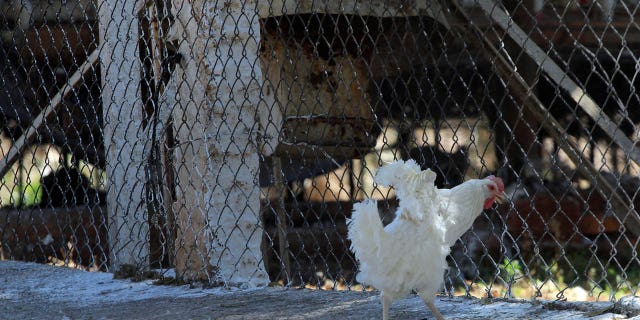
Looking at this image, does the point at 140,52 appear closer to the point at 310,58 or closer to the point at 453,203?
the point at 310,58

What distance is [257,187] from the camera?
172 inches

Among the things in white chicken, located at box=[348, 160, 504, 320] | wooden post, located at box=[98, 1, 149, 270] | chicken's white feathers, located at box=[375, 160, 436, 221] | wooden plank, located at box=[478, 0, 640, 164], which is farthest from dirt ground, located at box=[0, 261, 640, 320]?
wooden plank, located at box=[478, 0, 640, 164]

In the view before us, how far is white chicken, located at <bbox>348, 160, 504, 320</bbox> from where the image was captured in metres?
2.98

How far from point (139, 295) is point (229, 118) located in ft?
3.04

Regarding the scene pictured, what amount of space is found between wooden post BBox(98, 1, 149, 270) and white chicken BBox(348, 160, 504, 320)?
213 cm

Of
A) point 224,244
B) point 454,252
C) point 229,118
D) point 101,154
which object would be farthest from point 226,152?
point 454,252

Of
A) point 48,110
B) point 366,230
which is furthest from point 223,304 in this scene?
point 48,110

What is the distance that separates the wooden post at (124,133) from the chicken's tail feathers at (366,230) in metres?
2.09

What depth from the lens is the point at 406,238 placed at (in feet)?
9.81

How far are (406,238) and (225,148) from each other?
1541 mm

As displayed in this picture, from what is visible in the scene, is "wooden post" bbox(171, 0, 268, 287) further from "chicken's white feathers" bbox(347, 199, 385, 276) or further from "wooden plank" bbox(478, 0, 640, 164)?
"chicken's white feathers" bbox(347, 199, 385, 276)

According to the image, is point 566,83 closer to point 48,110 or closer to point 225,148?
point 225,148

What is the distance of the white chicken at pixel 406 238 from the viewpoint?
117 inches

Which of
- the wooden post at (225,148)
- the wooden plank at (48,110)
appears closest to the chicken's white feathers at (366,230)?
the wooden post at (225,148)
